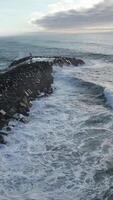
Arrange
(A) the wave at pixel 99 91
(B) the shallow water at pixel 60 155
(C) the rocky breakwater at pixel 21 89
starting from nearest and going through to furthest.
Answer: (B) the shallow water at pixel 60 155 → (C) the rocky breakwater at pixel 21 89 → (A) the wave at pixel 99 91

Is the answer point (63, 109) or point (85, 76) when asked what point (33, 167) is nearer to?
point (63, 109)

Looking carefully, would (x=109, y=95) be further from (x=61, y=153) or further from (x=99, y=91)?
(x=61, y=153)

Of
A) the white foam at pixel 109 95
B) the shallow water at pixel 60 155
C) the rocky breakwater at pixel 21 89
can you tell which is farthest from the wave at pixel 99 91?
the rocky breakwater at pixel 21 89

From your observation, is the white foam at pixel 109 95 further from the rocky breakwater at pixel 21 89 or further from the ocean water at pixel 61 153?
the rocky breakwater at pixel 21 89

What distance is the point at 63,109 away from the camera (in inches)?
913

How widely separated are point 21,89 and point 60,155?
34.9 feet

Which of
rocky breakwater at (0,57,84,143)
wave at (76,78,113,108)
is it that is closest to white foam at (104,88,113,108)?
wave at (76,78,113,108)

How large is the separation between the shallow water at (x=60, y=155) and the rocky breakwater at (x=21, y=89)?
2.08 ft

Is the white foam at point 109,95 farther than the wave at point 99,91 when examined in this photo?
No

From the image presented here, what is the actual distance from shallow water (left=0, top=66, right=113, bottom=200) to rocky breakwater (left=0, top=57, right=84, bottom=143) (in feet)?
2.08

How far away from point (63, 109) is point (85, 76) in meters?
13.8

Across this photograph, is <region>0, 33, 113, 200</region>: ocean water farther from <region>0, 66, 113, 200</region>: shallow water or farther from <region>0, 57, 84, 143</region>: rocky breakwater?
<region>0, 57, 84, 143</region>: rocky breakwater

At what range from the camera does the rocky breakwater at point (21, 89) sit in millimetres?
20969

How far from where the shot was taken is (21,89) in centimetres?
2614
